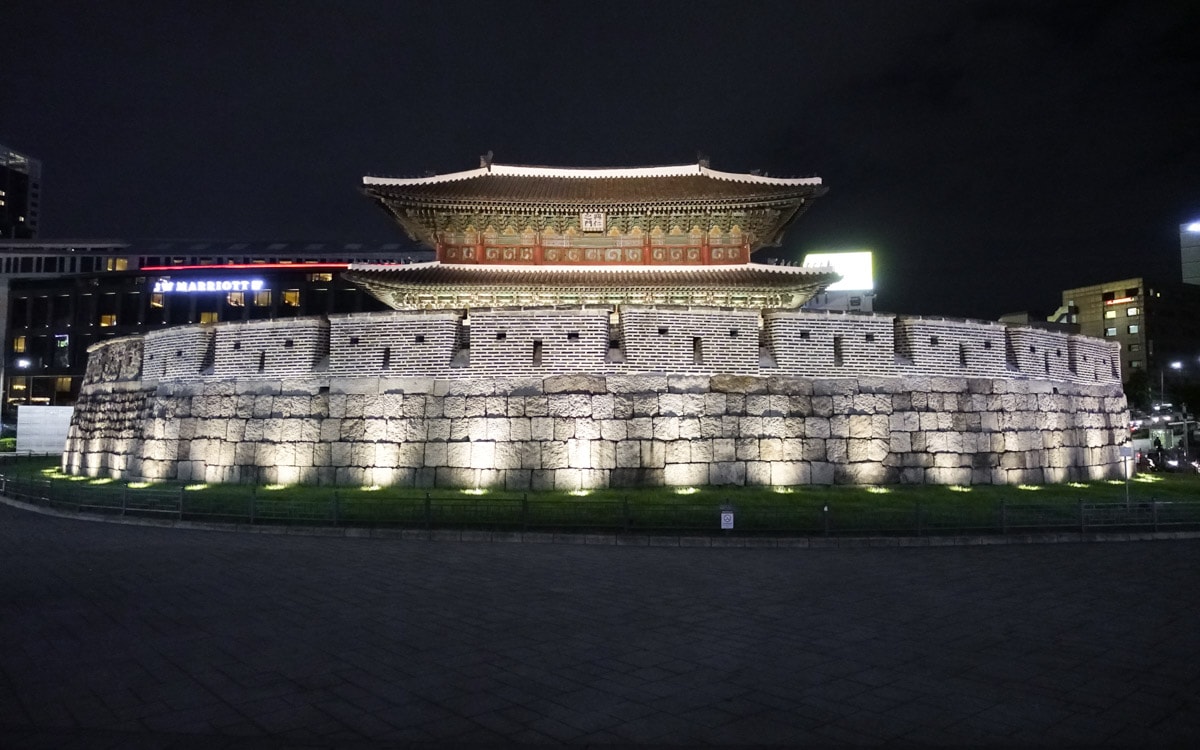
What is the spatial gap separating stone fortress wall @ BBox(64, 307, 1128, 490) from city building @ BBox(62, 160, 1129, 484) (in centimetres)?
5

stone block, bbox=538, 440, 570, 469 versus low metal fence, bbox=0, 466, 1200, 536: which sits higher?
stone block, bbox=538, 440, 570, 469

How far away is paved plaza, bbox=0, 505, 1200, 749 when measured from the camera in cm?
410

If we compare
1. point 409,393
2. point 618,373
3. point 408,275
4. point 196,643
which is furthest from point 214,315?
point 196,643

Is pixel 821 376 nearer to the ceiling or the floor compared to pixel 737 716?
nearer to the ceiling

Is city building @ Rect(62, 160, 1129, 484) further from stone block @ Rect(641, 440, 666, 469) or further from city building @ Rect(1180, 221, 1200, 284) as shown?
city building @ Rect(1180, 221, 1200, 284)

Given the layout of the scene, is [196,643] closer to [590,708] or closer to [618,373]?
[590,708]

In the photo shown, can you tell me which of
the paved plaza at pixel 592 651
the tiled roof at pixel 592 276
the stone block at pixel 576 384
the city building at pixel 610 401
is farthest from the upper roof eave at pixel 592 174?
the paved plaza at pixel 592 651

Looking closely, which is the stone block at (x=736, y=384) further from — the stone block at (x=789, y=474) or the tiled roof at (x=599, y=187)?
the tiled roof at (x=599, y=187)

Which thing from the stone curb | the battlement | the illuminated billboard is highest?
the illuminated billboard

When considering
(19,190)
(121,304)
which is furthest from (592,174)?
(19,190)

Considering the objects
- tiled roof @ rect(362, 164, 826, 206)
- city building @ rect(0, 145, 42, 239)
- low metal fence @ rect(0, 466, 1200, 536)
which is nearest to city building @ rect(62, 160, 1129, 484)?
low metal fence @ rect(0, 466, 1200, 536)

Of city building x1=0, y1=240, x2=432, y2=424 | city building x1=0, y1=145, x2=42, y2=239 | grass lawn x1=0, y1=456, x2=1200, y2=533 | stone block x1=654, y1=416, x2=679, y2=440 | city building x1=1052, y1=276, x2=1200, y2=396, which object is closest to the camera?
grass lawn x1=0, y1=456, x2=1200, y2=533

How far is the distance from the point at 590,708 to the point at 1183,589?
7.52m

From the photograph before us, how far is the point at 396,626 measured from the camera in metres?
6.22
